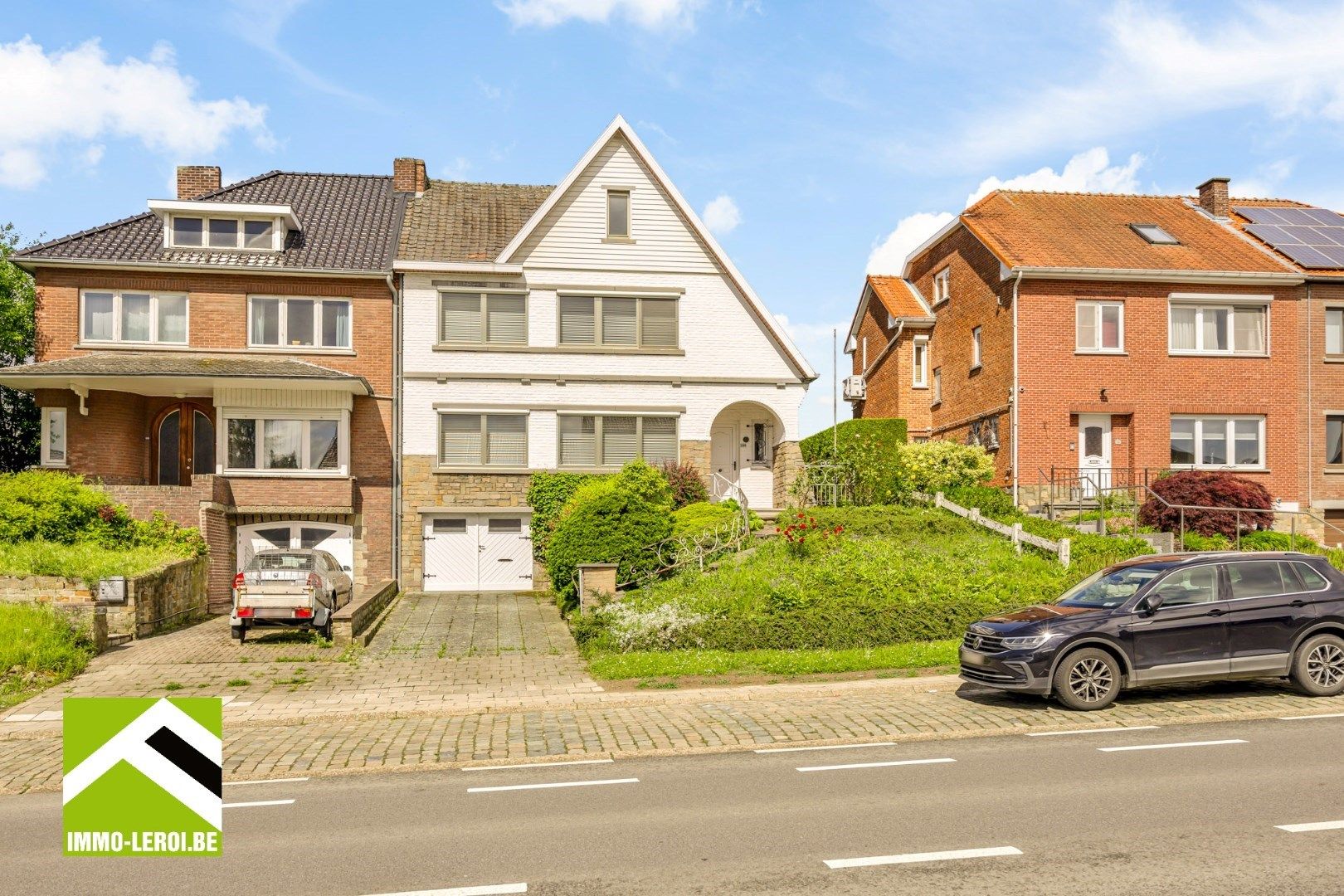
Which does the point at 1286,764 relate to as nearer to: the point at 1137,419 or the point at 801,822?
the point at 801,822

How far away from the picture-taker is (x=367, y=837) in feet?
25.1

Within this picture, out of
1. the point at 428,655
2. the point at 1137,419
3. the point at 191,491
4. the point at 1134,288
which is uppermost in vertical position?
the point at 1134,288

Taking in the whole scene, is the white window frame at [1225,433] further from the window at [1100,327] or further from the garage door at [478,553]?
the garage door at [478,553]

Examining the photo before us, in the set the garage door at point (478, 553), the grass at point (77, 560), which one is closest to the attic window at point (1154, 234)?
the garage door at point (478, 553)

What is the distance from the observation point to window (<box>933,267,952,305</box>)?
33312 mm

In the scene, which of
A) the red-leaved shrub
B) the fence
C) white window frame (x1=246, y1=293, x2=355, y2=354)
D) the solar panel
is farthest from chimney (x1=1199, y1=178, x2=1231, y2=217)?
white window frame (x1=246, y1=293, x2=355, y2=354)

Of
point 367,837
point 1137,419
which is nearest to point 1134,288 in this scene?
point 1137,419

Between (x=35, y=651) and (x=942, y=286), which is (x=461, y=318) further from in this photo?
(x=942, y=286)

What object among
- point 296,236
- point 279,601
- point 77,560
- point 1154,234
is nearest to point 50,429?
point 296,236

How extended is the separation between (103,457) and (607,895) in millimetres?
23473

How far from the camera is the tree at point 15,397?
28.9 meters

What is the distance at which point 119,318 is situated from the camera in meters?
26.0

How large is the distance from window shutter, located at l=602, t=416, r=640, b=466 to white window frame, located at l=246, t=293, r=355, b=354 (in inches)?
267

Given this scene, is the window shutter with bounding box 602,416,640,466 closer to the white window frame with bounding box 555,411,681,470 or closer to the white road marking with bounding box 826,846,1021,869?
the white window frame with bounding box 555,411,681,470
